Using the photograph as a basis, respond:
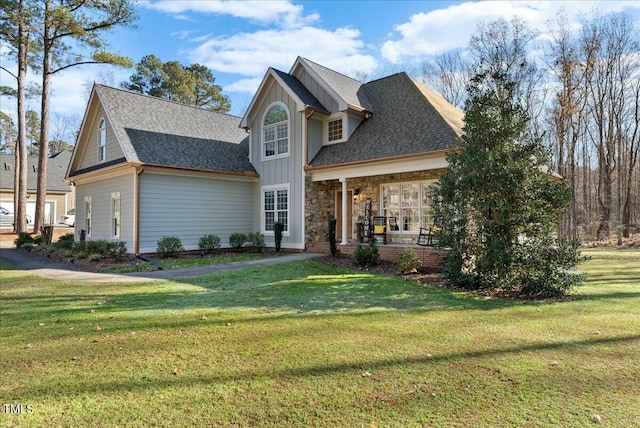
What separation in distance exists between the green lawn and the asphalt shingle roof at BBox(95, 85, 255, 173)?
7.74m

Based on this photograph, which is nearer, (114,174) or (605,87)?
(114,174)

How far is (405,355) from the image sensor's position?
4062 mm

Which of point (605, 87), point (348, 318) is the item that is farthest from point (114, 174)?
point (605, 87)

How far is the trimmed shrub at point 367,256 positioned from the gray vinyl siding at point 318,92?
6.08 meters

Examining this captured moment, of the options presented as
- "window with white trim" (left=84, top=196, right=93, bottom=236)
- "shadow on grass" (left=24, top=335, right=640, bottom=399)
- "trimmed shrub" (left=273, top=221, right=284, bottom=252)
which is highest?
"window with white trim" (left=84, top=196, right=93, bottom=236)

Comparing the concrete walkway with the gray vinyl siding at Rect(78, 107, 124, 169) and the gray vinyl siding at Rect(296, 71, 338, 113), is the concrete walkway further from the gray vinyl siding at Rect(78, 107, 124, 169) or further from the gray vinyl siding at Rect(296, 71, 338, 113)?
the gray vinyl siding at Rect(296, 71, 338, 113)

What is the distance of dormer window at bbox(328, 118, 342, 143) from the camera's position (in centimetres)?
1496

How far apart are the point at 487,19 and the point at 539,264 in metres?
22.1

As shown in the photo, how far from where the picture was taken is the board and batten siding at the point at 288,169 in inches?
571

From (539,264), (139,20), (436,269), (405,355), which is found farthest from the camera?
(139,20)

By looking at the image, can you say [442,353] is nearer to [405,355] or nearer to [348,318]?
[405,355]

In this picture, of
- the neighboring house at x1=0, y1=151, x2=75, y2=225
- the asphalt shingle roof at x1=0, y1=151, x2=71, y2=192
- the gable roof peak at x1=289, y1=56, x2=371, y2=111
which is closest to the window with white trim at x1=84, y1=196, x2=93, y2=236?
the gable roof peak at x1=289, y1=56, x2=371, y2=111

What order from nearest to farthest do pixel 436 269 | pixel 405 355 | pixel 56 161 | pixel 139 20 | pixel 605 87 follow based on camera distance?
pixel 405 355 → pixel 436 269 → pixel 139 20 → pixel 605 87 → pixel 56 161

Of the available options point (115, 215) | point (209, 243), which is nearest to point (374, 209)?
point (209, 243)
